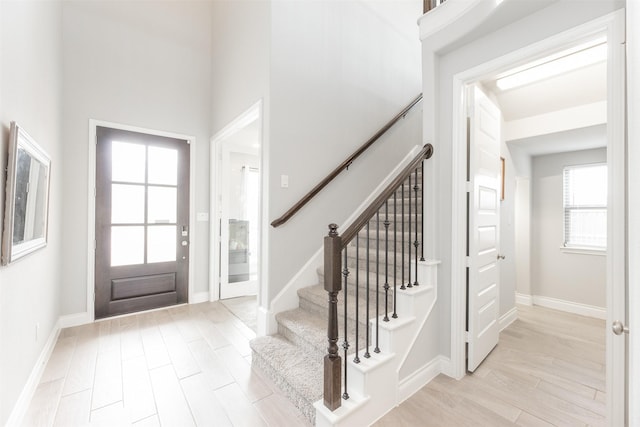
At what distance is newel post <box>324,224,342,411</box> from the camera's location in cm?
154

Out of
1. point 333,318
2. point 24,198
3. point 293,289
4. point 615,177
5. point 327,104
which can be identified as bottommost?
point 293,289

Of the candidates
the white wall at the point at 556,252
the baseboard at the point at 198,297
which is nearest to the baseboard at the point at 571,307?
the white wall at the point at 556,252

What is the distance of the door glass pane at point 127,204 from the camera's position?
3.24m

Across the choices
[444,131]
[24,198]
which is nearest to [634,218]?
[444,131]

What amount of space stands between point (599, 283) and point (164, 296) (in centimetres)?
547

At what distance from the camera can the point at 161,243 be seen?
11.5 ft

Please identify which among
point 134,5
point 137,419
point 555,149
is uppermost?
point 134,5

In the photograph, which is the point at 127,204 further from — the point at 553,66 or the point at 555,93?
the point at 555,93

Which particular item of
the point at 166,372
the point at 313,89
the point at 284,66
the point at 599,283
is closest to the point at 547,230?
the point at 599,283

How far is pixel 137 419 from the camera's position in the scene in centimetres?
168

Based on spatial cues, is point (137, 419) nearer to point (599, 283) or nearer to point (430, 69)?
point (430, 69)

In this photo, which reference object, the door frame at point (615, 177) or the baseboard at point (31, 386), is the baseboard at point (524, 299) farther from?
the baseboard at point (31, 386)

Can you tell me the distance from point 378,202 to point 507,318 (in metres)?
2.65

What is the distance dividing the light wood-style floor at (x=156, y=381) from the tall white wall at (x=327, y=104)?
0.73 metres
